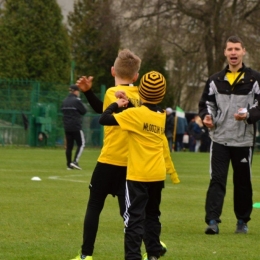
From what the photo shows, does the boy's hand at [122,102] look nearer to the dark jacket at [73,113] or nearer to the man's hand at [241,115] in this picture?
the man's hand at [241,115]

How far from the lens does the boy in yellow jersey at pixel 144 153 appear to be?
715 centimetres

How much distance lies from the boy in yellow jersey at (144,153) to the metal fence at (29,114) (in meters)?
25.4

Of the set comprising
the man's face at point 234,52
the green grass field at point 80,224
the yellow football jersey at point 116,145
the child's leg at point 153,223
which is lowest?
the green grass field at point 80,224

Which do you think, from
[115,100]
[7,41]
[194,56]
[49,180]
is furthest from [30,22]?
[115,100]

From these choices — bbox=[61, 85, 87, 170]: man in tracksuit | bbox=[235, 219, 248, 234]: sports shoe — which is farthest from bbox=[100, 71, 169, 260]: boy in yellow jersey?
bbox=[61, 85, 87, 170]: man in tracksuit

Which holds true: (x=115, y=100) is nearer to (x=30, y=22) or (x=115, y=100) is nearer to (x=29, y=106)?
(x=29, y=106)

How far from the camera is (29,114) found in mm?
32656

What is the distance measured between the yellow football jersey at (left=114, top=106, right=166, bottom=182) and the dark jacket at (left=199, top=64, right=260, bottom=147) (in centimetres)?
245

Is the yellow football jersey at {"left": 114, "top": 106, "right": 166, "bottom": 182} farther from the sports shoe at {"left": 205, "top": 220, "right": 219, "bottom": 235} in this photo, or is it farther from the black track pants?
the black track pants

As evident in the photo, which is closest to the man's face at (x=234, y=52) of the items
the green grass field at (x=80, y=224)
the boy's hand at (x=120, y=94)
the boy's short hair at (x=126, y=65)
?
the green grass field at (x=80, y=224)

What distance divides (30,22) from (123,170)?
115 ft

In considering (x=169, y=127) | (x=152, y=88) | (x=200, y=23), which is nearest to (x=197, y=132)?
(x=169, y=127)

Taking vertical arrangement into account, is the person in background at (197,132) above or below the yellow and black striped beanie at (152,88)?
below

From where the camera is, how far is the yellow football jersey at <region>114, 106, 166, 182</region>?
23.5ft
